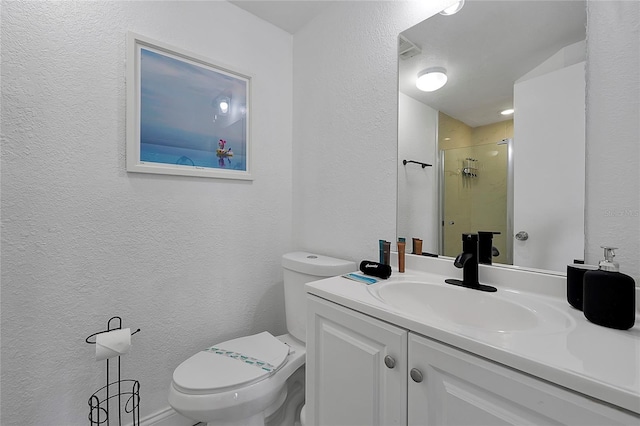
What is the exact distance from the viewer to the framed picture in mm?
1237

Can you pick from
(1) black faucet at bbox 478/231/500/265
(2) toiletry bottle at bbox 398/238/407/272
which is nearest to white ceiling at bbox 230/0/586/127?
(1) black faucet at bbox 478/231/500/265

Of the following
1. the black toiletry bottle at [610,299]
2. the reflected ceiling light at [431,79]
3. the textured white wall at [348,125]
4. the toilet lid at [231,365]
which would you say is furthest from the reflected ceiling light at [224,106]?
the black toiletry bottle at [610,299]

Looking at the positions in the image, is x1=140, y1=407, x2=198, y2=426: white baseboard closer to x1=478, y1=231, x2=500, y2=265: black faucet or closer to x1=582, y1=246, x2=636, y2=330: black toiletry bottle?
x1=478, y1=231, x2=500, y2=265: black faucet

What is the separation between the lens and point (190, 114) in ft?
4.55

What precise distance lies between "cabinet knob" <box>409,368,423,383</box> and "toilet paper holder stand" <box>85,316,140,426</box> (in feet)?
3.89

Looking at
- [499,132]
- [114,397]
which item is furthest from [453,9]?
[114,397]

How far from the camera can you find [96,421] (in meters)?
1.14

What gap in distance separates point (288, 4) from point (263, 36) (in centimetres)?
24

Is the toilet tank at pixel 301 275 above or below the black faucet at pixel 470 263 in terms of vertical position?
below

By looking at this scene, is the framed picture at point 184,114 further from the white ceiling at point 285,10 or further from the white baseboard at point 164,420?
the white baseboard at point 164,420

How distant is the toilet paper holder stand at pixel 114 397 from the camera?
3.70 feet

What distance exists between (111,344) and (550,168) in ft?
5.48

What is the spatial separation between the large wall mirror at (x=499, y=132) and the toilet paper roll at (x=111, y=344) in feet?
3.99

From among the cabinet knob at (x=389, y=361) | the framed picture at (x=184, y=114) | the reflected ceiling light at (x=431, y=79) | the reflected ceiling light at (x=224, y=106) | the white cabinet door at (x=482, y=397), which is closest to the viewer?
the white cabinet door at (x=482, y=397)
